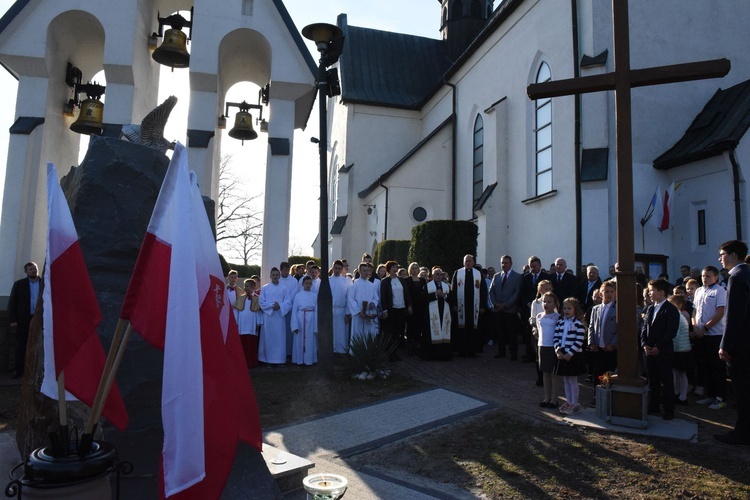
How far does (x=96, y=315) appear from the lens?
275cm

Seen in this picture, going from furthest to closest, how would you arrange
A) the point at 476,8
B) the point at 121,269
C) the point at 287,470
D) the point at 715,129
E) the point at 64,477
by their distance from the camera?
the point at 476,8 → the point at 715,129 → the point at 287,470 → the point at 121,269 → the point at 64,477

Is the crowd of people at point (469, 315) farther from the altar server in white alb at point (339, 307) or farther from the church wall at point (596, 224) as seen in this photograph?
the church wall at point (596, 224)

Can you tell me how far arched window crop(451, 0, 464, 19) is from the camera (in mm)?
31625

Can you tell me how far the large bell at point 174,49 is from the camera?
9688 mm

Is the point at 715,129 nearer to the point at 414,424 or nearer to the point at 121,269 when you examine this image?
the point at 414,424

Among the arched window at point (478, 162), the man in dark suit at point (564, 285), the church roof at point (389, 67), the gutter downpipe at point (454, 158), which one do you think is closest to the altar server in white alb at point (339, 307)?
the man in dark suit at point (564, 285)

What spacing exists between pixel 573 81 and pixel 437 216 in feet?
60.6

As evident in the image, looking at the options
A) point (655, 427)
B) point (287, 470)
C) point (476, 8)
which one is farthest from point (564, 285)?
point (476, 8)

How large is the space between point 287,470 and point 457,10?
3201 cm

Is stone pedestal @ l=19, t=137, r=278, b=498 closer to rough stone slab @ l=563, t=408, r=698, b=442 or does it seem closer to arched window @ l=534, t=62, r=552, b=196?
rough stone slab @ l=563, t=408, r=698, b=442

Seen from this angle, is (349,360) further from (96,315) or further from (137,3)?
(137,3)

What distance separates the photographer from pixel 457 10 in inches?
1255

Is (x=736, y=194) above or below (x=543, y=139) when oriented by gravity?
below

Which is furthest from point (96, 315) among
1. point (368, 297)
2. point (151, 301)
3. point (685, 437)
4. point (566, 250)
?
point (566, 250)
